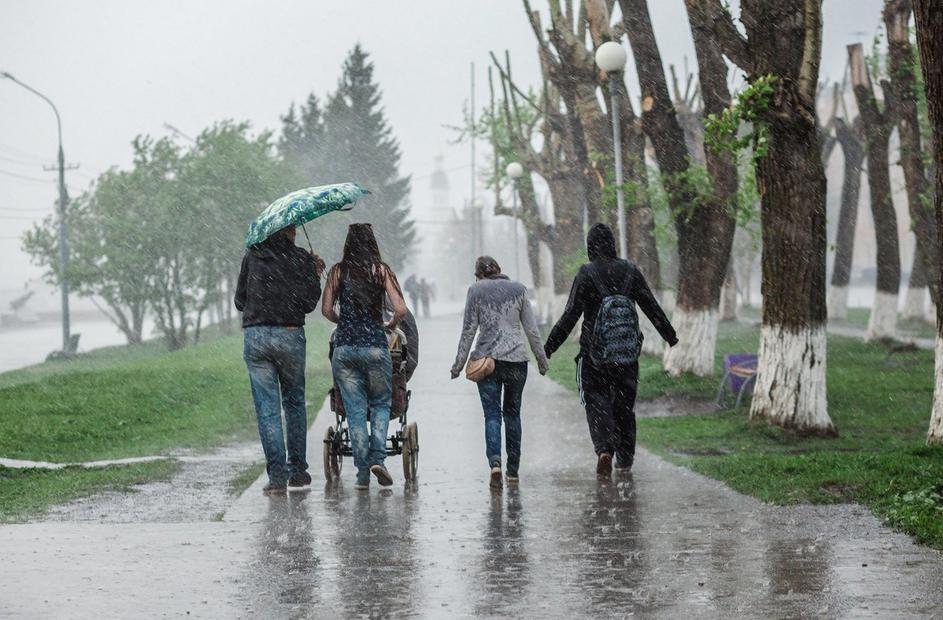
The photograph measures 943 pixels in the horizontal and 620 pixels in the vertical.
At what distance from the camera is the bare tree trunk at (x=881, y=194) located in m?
27.3

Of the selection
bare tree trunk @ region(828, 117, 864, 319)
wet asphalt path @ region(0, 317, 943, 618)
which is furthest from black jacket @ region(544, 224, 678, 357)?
bare tree trunk @ region(828, 117, 864, 319)

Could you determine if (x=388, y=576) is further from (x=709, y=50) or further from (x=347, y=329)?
(x=709, y=50)

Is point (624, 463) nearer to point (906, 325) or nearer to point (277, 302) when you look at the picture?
point (277, 302)

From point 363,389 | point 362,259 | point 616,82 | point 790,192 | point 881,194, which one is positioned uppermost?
point 616,82

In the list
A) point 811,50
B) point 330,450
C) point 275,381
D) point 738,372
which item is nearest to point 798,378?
point 738,372

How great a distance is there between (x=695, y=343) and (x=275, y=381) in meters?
10.7

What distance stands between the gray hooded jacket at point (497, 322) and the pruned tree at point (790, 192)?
344 cm

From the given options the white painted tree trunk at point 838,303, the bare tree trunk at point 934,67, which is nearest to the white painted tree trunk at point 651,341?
the bare tree trunk at point 934,67

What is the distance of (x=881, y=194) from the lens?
2792 cm

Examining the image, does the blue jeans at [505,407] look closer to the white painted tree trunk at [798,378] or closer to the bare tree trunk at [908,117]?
the white painted tree trunk at [798,378]

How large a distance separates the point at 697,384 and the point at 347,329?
9764 millimetres

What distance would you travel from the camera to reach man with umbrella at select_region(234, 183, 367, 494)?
365 inches

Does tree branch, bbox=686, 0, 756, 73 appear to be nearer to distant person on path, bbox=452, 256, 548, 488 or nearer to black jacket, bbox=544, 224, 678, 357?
black jacket, bbox=544, 224, 678, 357

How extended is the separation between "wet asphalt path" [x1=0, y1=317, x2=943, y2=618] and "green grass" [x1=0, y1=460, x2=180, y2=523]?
1.12 meters
